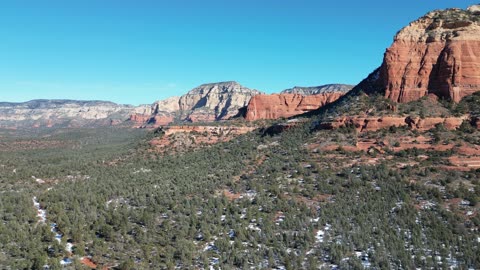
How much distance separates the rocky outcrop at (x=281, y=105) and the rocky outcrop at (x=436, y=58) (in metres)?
48.4

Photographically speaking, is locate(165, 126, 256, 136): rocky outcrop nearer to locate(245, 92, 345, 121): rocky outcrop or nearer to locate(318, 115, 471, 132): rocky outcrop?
locate(245, 92, 345, 121): rocky outcrop

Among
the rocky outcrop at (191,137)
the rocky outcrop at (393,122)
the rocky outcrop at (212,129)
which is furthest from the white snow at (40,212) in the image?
the rocky outcrop at (212,129)

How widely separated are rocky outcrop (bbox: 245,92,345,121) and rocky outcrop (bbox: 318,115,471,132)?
167 ft

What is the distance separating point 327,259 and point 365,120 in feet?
90.0

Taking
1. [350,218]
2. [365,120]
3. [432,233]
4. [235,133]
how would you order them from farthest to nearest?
[235,133]
[365,120]
[350,218]
[432,233]

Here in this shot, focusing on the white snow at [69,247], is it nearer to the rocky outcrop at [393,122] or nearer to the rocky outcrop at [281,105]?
the rocky outcrop at [393,122]

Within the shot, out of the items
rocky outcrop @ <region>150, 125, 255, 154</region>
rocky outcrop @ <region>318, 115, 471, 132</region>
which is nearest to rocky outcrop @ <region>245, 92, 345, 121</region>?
rocky outcrop @ <region>150, 125, 255, 154</region>

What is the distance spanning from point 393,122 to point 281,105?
59157 millimetres

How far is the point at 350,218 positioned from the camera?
101 feet

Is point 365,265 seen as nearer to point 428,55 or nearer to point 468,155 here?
point 468,155

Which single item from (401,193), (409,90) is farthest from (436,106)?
(401,193)

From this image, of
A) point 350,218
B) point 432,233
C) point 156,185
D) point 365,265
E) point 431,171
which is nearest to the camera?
point 365,265

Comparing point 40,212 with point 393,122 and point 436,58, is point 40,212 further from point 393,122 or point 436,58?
point 436,58

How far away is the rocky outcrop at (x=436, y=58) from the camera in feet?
154
